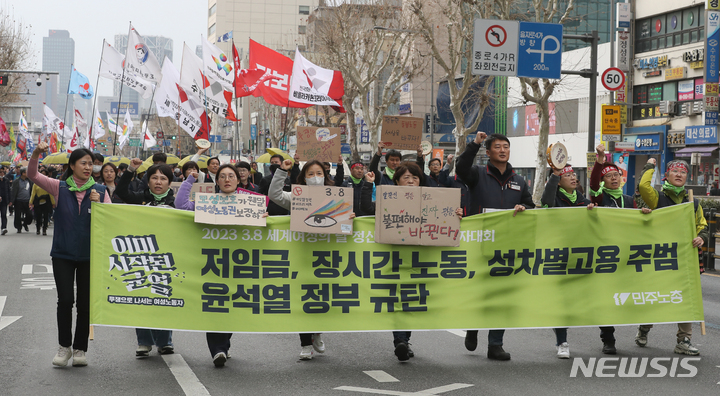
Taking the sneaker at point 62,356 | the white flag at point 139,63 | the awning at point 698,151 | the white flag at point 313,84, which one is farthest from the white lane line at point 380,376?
the awning at point 698,151

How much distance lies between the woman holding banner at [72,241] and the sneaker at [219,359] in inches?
42.9

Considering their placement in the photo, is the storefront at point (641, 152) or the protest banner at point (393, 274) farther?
the storefront at point (641, 152)

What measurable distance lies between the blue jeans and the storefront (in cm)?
2955

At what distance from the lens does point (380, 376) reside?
617cm

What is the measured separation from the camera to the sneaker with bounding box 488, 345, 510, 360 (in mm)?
6793

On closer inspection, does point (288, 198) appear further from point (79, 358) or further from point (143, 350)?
point (79, 358)

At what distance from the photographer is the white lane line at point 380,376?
19.8 feet

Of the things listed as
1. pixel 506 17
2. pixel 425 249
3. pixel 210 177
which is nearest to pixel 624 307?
pixel 425 249

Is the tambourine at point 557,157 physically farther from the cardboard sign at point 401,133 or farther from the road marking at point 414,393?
the cardboard sign at point 401,133

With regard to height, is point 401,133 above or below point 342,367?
above

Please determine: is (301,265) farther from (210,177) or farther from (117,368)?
(210,177)

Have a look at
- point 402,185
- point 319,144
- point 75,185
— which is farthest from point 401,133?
point 75,185

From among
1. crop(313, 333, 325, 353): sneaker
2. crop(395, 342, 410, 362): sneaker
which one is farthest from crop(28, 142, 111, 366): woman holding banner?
crop(395, 342, 410, 362): sneaker

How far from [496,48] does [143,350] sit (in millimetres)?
11934
